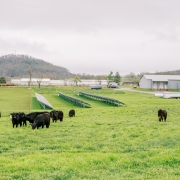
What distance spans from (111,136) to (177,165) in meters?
Result: 4.20

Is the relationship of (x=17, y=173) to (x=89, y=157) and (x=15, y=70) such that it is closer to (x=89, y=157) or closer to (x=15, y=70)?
(x=89, y=157)

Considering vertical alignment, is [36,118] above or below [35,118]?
above

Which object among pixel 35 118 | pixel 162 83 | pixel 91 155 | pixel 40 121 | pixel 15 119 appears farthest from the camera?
pixel 162 83

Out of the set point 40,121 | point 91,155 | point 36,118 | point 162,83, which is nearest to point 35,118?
point 36,118

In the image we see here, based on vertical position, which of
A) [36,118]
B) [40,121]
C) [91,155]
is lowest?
[91,155]

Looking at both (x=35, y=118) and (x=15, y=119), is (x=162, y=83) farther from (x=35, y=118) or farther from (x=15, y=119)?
(x=15, y=119)

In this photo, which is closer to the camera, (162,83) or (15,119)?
(15,119)

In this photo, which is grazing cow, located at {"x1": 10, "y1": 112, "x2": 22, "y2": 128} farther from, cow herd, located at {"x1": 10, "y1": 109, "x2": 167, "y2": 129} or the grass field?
the grass field

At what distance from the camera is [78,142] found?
937cm

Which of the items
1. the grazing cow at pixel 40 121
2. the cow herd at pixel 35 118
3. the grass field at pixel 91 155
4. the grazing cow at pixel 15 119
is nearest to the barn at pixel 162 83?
the cow herd at pixel 35 118

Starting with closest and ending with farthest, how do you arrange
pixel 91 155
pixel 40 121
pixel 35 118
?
1. pixel 91 155
2. pixel 40 121
3. pixel 35 118

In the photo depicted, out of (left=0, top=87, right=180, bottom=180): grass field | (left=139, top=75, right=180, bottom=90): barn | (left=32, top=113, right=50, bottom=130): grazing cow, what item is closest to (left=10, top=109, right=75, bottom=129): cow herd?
(left=32, top=113, right=50, bottom=130): grazing cow

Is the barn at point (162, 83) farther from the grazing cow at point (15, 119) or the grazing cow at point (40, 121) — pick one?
the grazing cow at point (40, 121)

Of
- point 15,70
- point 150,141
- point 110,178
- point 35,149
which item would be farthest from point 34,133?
point 15,70
